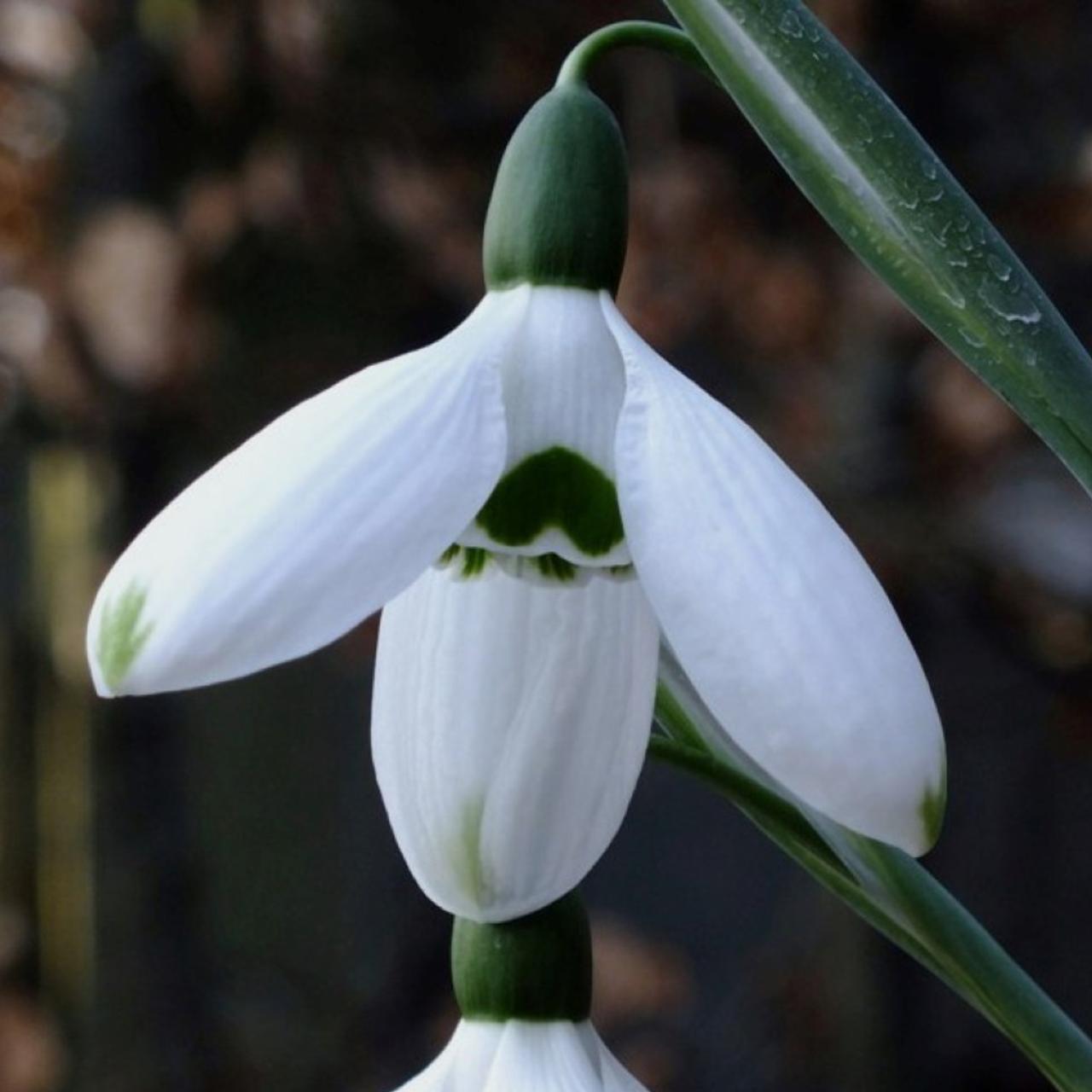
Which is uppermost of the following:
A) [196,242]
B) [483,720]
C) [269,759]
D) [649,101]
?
[649,101]

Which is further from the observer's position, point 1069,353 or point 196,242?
point 196,242

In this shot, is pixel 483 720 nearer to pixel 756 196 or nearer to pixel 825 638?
pixel 825 638

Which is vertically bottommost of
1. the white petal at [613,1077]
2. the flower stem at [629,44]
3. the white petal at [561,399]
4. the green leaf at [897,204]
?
A: the white petal at [613,1077]

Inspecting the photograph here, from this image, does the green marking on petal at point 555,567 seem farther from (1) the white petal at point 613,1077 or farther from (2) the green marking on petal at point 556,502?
(1) the white petal at point 613,1077

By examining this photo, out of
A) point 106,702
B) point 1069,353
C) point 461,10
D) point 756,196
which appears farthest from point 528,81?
point 1069,353

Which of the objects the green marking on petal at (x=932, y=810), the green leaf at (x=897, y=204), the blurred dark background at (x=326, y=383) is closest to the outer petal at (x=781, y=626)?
the green marking on petal at (x=932, y=810)

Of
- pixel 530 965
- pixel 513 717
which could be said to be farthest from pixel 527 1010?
pixel 513 717

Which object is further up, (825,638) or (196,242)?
(196,242)
